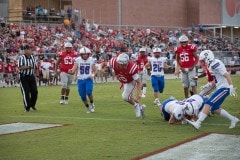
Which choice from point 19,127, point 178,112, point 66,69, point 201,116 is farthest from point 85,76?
point 201,116

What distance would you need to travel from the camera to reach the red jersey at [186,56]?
1459 cm

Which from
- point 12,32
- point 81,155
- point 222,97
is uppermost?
point 12,32

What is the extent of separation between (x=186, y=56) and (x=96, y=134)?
5583 mm

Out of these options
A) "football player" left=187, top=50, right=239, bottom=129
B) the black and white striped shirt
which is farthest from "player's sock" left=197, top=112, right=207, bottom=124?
the black and white striped shirt

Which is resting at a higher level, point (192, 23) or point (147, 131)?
point (192, 23)

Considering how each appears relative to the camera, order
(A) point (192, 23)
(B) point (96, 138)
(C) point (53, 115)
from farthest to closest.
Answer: (A) point (192, 23) < (C) point (53, 115) < (B) point (96, 138)

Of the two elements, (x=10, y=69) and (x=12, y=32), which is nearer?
(x=10, y=69)

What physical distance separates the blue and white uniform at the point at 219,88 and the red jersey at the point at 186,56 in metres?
4.20

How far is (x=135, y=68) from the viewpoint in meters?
11.8

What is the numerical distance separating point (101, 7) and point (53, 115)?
107 feet

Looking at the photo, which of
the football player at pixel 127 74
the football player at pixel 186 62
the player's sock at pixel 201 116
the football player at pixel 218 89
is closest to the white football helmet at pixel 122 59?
the football player at pixel 127 74

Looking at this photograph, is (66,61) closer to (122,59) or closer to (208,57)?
(122,59)

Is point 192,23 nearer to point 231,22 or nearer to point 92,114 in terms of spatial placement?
point 231,22

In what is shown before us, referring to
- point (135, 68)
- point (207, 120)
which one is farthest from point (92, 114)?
point (207, 120)
